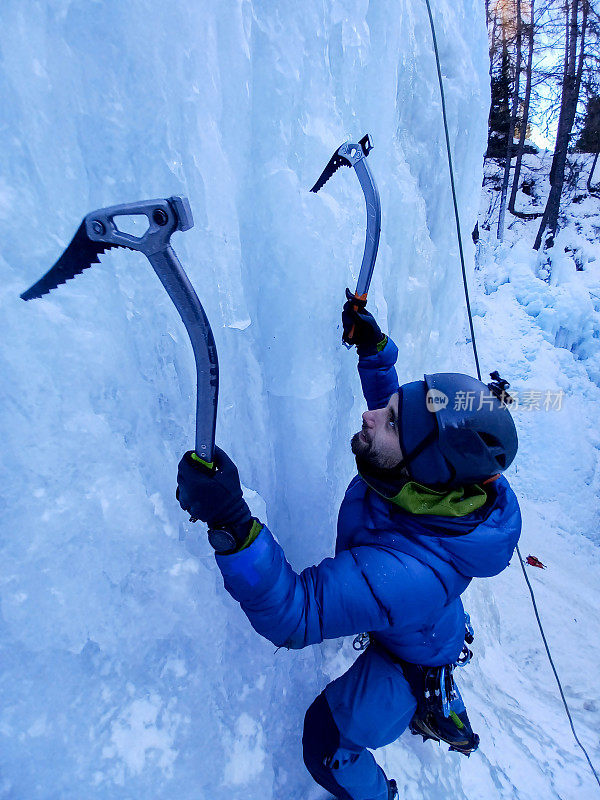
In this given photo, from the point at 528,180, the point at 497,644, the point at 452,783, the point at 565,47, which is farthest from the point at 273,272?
the point at 528,180

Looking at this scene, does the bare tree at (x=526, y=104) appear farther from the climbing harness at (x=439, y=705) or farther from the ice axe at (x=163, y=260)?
the ice axe at (x=163, y=260)

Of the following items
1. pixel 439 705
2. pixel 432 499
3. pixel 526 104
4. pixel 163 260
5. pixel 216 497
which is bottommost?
pixel 439 705

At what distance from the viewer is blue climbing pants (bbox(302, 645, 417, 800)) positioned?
127 centimetres

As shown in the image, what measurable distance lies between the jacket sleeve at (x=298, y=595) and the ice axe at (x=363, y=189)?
0.83 m

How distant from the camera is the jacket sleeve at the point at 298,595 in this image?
93 centimetres

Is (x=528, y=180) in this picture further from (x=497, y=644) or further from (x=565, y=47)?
(x=497, y=644)

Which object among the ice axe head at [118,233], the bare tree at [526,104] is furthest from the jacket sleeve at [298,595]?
the bare tree at [526,104]

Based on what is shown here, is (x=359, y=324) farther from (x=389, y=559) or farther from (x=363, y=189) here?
(x=389, y=559)

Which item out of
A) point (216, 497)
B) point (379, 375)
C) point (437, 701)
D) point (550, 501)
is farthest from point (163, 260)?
point (550, 501)

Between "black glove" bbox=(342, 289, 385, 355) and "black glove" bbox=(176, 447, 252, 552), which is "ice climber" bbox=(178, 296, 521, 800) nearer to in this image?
"black glove" bbox=(176, 447, 252, 552)

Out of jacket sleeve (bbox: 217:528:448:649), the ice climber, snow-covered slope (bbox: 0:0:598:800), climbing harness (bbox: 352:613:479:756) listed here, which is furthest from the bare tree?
jacket sleeve (bbox: 217:528:448:649)

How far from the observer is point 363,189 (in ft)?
5.07

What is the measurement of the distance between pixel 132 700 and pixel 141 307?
84 centimetres

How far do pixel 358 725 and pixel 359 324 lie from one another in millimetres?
1137
